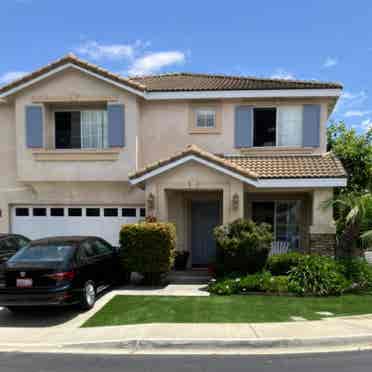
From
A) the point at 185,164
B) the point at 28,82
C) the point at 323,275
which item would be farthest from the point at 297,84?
the point at 28,82

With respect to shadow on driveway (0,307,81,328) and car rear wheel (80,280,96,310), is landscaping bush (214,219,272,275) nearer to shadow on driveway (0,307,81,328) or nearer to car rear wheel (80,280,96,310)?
car rear wheel (80,280,96,310)

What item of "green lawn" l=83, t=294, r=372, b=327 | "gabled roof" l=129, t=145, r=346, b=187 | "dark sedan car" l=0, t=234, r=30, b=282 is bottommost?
"green lawn" l=83, t=294, r=372, b=327

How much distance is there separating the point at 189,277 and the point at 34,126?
305 inches

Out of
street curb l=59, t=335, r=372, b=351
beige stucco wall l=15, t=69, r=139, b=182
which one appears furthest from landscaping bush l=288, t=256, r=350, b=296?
beige stucco wall l=15, t=69, r=139, b=182

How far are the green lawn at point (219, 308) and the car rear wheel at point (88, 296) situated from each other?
0.34 m

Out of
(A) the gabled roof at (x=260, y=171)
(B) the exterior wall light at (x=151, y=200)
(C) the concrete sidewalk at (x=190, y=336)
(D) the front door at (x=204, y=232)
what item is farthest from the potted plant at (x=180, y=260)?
(C) the concrete sidewalk at (x=190, y=336)

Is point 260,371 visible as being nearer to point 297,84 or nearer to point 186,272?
point 186,272

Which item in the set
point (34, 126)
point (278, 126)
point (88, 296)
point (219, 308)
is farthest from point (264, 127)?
point (88, 296)

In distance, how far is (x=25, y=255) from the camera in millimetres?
8320

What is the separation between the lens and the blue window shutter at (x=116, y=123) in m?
12.8

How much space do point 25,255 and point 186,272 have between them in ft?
17.3

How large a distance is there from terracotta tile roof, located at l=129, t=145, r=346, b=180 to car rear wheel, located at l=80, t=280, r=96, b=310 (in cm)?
386

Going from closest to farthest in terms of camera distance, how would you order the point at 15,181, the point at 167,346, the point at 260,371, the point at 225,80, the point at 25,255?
1. the point at 260,371
2. the point at 167,346
3. the point at 25,255
4. the point at 15,181
5. the point at 225,80

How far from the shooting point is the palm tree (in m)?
9.95
